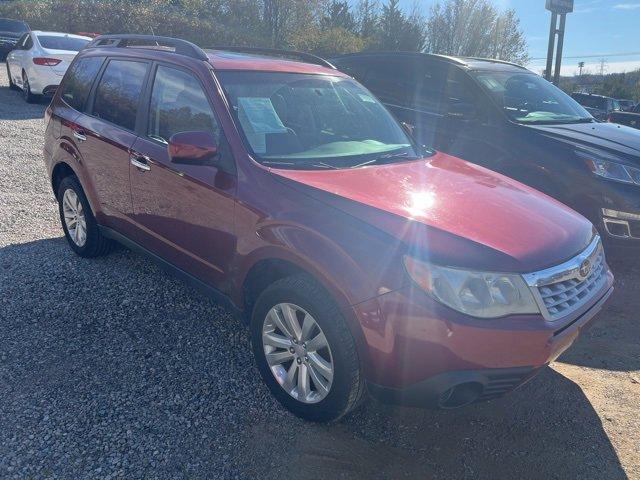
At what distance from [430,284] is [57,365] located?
224 cm

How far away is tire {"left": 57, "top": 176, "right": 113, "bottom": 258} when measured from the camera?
4621 millimetres

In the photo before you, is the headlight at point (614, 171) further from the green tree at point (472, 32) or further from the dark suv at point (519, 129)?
the green tree at point (472, 32)

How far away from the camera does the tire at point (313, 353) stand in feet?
8.57

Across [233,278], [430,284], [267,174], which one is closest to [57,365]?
[233,278]

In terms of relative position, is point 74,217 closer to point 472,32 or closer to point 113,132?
point 113,132

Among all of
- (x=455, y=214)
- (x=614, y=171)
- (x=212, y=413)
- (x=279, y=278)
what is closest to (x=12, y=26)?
(x=614, y=171)

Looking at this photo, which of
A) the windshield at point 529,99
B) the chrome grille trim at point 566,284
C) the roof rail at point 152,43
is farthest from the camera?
the windshield at point 529,99

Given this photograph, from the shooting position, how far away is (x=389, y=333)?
2459mm

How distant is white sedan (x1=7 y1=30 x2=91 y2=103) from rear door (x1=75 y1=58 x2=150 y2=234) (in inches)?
308

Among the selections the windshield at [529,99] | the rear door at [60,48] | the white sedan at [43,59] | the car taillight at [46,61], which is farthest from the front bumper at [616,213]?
the car taillight at [46,61]

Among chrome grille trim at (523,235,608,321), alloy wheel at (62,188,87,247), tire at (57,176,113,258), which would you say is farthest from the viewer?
alloy wheel at (62,188,87,247)

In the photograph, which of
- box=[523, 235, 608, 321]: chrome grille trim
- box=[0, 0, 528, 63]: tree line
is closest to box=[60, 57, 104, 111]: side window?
box=[523, 235, 608, 321]: chrome grille trim

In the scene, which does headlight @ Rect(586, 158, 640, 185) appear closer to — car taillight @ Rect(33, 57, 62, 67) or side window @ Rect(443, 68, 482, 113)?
side window @ Rect(443, 68, 482, 113)

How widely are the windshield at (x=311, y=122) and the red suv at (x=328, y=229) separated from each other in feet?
0.05
